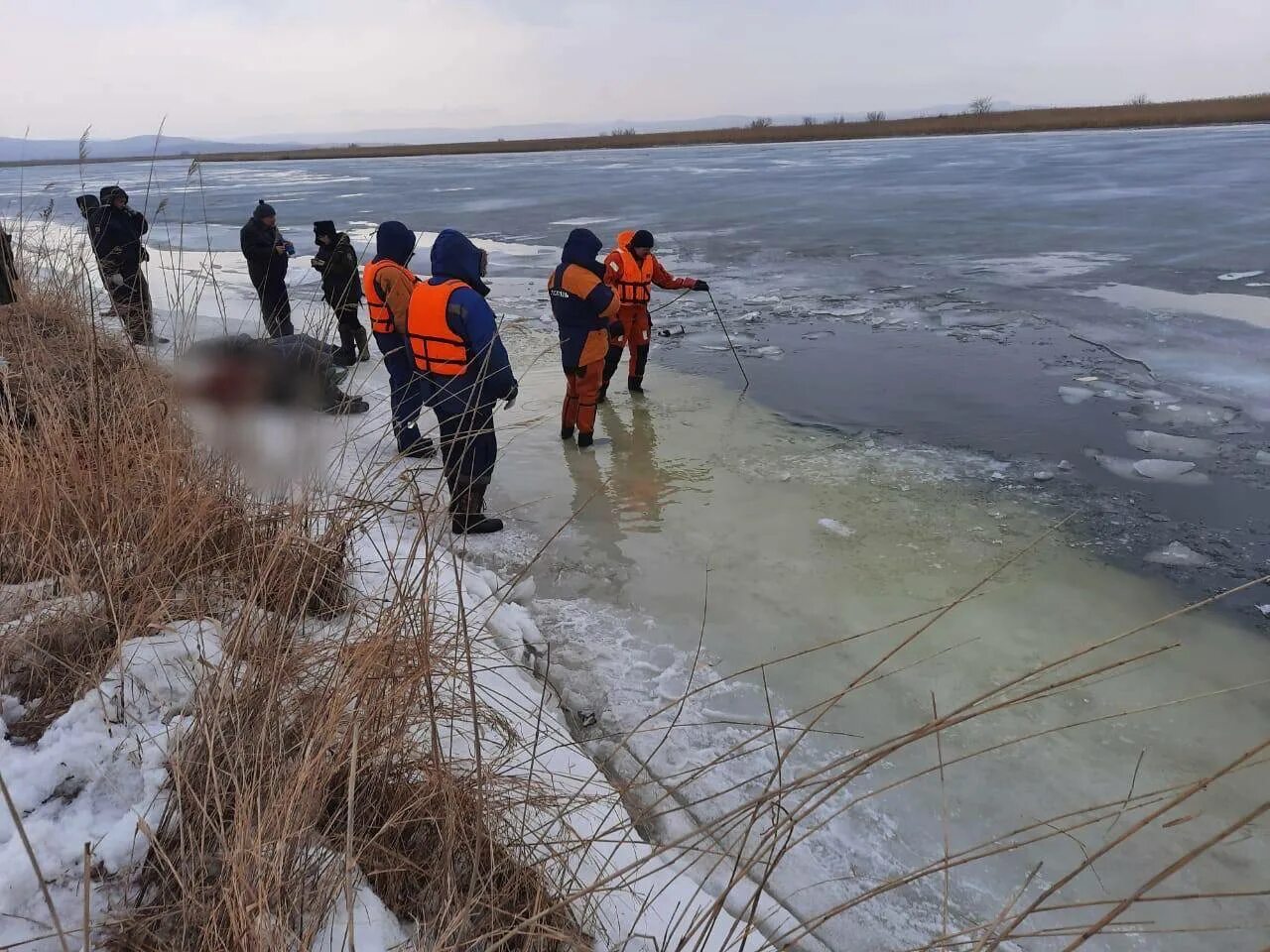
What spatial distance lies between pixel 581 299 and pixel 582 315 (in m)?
0.11

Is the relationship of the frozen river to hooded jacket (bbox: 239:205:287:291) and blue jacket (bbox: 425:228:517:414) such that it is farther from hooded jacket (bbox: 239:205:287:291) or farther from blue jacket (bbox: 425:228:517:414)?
hooded jacket (bbox: 239:205:287:291)

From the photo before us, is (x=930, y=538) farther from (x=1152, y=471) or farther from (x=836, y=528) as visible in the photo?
(x=1152, y=471)

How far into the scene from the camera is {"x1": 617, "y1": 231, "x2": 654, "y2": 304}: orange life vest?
6129 millimetres

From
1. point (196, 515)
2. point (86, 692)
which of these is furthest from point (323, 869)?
point (196, 515)

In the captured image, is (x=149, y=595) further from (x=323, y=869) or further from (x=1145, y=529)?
(x=1145, y=529)

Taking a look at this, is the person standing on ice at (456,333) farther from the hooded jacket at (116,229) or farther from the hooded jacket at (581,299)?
the hooded jacket at (116,229)

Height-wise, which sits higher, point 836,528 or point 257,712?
point 257,712

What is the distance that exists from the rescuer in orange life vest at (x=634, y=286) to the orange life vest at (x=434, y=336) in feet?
6.75

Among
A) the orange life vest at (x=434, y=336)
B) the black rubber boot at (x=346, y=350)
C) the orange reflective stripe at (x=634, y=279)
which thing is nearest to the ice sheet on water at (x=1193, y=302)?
the orange reflective stripe at (x=634, y=279)

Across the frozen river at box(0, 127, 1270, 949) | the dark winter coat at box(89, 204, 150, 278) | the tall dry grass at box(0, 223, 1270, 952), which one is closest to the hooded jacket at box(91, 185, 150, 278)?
the dark winter coat at box(89, 204, 150, 278)

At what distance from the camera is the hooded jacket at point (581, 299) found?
515 cm

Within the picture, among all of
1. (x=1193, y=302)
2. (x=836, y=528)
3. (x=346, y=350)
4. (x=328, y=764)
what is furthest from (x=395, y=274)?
(x=1193, y=302)

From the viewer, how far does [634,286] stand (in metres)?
6.18

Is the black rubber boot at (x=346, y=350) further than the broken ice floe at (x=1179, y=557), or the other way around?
the black rubber boot at (x=346, y=350)
